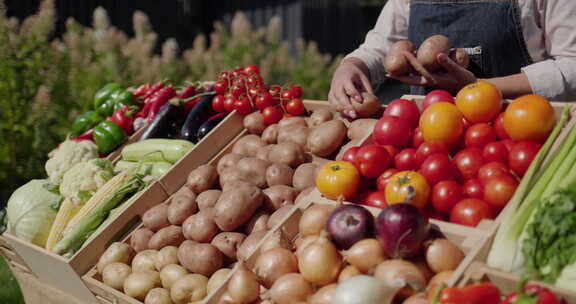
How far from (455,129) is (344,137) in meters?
0.81

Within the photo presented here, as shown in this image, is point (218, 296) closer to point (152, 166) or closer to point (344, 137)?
point (344, 137)

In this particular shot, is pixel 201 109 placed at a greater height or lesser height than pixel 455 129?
lesser

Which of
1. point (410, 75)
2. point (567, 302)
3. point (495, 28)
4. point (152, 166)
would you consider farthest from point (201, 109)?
point (567, 302)

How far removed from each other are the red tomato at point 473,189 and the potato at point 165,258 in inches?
57.5

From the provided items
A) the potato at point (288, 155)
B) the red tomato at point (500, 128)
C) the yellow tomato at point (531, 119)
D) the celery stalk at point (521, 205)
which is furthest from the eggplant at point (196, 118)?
the celery stalk at point (521, 205)

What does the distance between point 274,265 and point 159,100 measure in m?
2.70

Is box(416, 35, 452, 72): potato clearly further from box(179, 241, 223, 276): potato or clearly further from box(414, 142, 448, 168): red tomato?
box(179, 241, 223, 276): potato

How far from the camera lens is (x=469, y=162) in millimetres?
2057

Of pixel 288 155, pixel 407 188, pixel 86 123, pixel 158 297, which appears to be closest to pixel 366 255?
pixel 407 188

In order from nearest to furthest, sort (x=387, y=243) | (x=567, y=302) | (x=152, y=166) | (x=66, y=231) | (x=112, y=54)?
1. (x=567, y=302)
2. (x=387, y=243)
3. (x=66, y=231)
4. (x=152, y=166)
5. (x=112, y=54)

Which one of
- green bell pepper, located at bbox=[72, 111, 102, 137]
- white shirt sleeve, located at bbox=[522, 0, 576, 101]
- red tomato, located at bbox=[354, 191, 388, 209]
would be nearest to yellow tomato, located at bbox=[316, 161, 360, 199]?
A: red tomato, located at bbox=[354, 191, 388, 209]

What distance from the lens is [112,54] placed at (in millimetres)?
5875

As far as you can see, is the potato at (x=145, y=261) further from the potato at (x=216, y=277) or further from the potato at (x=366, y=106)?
the potato at (x=366, y=106)

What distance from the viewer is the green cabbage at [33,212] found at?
3180 millimetres
